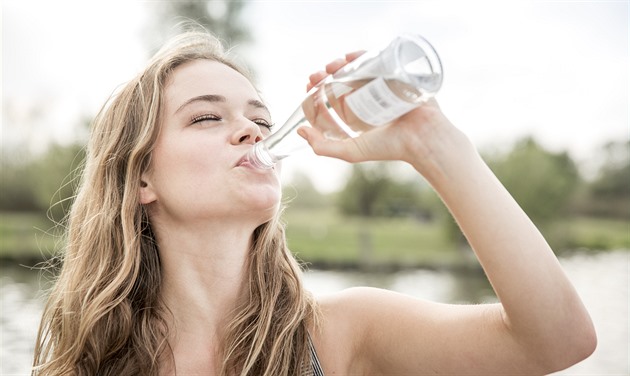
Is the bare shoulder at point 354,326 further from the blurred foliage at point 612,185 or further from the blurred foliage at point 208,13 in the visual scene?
the blurred foliage at point 612,185

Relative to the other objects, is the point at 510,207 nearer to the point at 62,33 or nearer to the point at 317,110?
the point at 317,110

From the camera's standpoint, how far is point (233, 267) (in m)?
1.84

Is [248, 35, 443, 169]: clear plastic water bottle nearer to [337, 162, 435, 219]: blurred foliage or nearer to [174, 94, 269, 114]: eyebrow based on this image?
[174, 94, 269, 114]: eyebrow

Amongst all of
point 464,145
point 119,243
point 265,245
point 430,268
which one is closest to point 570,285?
point 464,145

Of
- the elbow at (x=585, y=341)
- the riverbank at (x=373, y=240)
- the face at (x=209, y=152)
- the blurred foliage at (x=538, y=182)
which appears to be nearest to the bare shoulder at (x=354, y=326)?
the face at (x=209, y=152)

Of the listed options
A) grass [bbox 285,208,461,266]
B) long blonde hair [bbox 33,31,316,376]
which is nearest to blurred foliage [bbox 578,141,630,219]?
grass [bbox 285,208,461,266]

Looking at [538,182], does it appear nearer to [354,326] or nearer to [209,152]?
[354,326]

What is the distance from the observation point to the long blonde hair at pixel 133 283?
176cm

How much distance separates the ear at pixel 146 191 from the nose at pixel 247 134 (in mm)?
384

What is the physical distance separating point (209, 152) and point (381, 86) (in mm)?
615

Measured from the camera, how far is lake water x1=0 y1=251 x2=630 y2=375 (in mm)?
11609

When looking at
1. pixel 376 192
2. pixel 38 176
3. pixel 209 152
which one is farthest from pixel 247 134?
pixel 376 192

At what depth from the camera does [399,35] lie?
3.91 feet

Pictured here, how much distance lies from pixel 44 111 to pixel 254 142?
20.6 m
